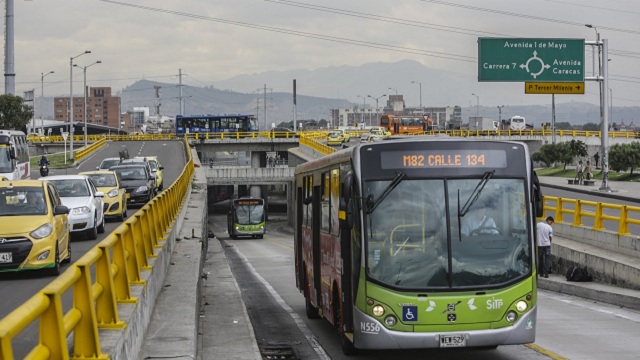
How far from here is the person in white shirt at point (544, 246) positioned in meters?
25.4

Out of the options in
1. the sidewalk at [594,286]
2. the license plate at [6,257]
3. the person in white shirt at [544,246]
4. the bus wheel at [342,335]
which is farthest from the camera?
the person in white shirt at [544,246]

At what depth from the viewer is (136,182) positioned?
136 feet

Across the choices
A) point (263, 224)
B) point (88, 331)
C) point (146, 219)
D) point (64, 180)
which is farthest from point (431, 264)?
point (263, 224)

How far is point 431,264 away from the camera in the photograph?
12.4m

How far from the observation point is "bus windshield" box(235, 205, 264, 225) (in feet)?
240

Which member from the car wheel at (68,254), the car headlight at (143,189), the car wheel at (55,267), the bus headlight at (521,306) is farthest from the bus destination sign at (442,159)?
the car headlight at (143,189)

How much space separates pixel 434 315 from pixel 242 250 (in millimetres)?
44144

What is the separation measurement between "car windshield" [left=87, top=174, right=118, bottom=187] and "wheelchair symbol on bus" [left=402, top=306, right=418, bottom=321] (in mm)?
22992

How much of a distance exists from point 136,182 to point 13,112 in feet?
182

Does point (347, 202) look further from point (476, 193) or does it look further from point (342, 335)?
point (342, 335)

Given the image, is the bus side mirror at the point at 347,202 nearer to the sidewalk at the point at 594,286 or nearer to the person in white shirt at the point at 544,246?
the sidewalk at the point at 594,286

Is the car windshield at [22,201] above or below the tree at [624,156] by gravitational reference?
below

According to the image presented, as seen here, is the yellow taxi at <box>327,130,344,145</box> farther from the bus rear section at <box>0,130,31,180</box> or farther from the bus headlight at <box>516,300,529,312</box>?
the bus headlight at <box>516,300,529,312</box>

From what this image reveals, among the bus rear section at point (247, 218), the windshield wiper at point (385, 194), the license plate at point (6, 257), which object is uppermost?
the windshield wiper at point (385, 194)
